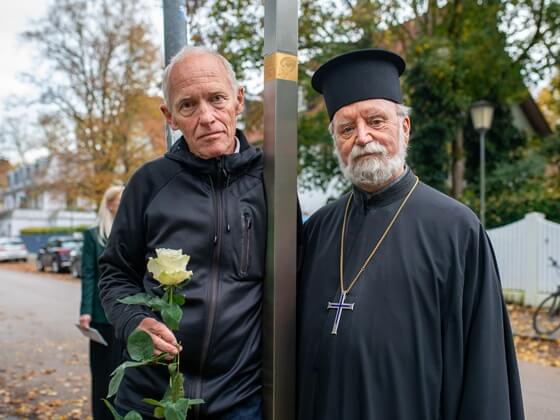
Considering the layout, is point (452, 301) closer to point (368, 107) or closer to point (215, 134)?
point (368, 107)

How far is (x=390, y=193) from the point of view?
233cm

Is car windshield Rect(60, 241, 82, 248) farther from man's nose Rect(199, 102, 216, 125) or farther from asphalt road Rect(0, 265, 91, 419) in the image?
man's nose Rect(199, 102, 216, 125)

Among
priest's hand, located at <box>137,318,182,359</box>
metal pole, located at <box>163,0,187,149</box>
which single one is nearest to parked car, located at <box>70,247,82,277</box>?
metal pole, located at <box>163,0,187,149</box>

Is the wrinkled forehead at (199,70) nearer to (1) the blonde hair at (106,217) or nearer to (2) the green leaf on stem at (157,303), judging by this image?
(2) the green leaf on stem at (157,303)

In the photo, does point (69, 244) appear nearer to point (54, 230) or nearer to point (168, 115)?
point (54, 230)

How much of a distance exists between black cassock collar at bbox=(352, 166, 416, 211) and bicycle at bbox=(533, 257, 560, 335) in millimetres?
8060

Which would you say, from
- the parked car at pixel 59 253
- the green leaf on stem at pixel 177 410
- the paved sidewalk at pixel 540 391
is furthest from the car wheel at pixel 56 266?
the green leaf on stem at pixel 177 410

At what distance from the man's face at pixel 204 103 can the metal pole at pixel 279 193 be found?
159 millimetres

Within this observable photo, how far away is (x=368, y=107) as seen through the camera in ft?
7.50

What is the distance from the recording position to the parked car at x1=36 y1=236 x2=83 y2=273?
77.4 ft

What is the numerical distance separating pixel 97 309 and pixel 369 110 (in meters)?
3.09

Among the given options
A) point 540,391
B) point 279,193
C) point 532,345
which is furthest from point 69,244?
point 279,193

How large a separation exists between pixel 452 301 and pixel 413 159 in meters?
15.0

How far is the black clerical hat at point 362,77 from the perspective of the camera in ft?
7.61
